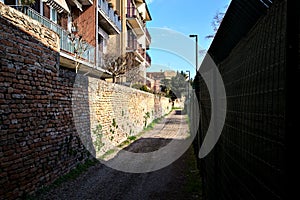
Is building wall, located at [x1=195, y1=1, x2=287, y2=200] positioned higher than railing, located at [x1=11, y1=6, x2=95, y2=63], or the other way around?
railing, located at [x1=11, y1=6, x2=95, y2=63]

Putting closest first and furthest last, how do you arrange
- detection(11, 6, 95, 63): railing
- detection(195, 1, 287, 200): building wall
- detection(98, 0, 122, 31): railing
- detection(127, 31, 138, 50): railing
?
detection(195, 1, 287, 200): building wall, detection(11, 6, 95, 63): railing, detection(98, 0, 122, 31): railing, detection(127, 31, 138, 50): railing

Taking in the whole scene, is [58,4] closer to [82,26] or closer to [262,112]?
[82,26]

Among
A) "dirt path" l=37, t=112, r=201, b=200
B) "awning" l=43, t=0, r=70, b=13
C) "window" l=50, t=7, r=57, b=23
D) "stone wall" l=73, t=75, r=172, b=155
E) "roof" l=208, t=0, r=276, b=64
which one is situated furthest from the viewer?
"window" l=50, t=7, r=57, b=23

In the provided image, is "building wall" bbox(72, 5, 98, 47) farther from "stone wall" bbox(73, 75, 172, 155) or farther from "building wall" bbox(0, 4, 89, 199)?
"building wall" bbox(0, 4, 89, 199)

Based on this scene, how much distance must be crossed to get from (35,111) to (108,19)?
56.0ft

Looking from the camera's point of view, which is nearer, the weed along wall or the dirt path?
the weed along wall

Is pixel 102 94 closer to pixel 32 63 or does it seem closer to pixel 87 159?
pixel 87 159

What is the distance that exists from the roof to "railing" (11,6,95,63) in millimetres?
9147

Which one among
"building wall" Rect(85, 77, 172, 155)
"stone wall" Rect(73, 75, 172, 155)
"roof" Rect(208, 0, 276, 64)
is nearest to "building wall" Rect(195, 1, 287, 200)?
"roof" Rect(208, 0, 276, 64)

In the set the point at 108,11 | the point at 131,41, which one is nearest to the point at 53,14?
the point at 108,11

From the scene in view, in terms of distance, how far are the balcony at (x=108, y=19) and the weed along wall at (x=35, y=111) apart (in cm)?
1252

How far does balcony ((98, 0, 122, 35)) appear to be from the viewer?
815 inches

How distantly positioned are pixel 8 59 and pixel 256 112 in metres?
4.62

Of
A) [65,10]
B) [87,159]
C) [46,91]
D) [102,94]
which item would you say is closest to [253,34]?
[46,91]
